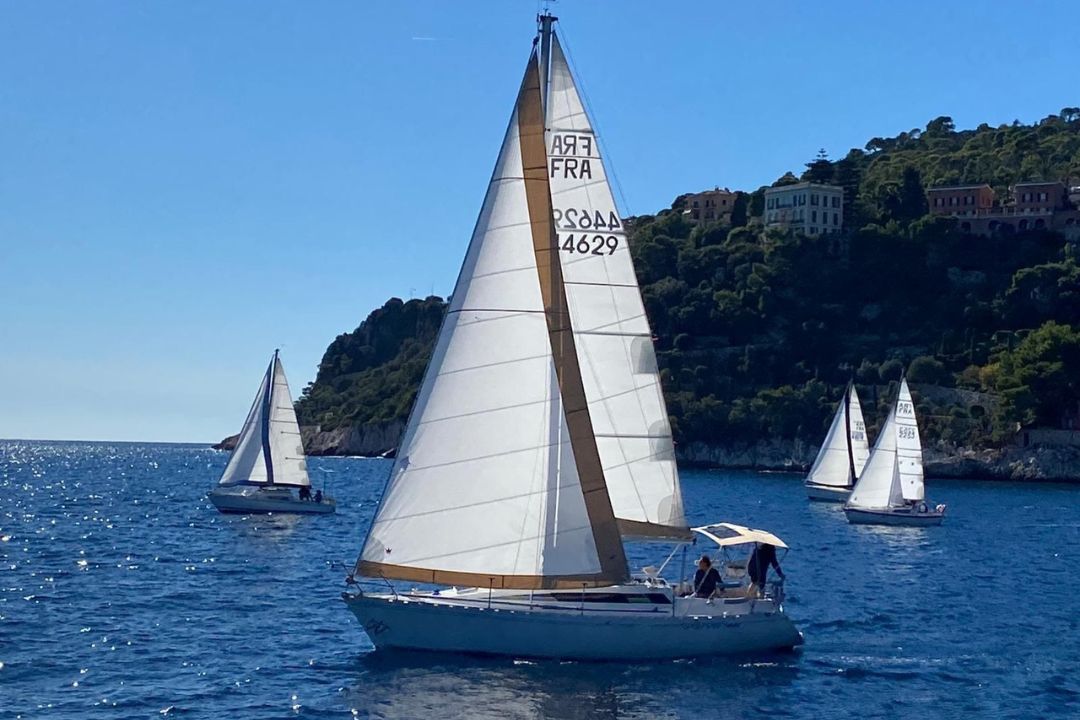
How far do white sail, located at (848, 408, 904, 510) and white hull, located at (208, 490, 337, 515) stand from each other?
88.4 ft

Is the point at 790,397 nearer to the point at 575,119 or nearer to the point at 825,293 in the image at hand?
the point at 825,293

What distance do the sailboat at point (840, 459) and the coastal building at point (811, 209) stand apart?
80001 millimetres

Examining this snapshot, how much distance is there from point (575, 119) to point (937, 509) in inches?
1772

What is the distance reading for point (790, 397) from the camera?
129 metres

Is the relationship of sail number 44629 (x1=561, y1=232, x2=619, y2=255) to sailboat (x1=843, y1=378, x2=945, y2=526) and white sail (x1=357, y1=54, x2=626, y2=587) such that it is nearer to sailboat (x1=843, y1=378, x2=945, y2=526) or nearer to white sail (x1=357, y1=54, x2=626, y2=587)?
white sail (x1=357, y1=54, x2=626, y2=587)

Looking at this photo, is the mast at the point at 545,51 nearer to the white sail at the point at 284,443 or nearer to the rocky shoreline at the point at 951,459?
the white sail at the point at 284,443

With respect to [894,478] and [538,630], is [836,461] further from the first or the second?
[538,630]

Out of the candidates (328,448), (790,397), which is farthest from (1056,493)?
(328,448)

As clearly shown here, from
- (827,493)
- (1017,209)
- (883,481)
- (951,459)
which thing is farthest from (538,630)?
(1017,209)

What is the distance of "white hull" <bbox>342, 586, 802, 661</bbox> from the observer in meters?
22.7

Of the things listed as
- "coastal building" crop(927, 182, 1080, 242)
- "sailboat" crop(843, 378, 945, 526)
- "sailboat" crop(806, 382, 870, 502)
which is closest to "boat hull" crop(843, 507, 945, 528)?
"sailboat" crop(843, 378, 945, 526)

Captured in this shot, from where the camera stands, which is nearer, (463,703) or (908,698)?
(463,703)

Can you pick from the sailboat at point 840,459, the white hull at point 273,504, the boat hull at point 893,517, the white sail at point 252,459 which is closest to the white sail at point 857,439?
the sailboat at point 840,459

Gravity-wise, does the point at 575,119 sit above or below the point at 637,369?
above
